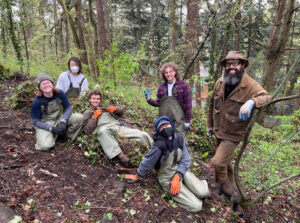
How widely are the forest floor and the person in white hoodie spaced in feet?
4.97

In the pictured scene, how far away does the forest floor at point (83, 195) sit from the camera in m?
2.62

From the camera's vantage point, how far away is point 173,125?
341 cm

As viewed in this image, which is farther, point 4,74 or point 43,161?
point 4,74

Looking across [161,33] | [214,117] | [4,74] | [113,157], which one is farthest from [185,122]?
[161,33]

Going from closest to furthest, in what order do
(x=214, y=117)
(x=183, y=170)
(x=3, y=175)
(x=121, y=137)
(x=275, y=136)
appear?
1. (x=3, y=175)
2. (x=183, y=170)
3. (x=214, y=117)
4. (x=121, y=137)
5. (x=275, y=136)

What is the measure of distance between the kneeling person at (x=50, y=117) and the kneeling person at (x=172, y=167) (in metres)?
1.73

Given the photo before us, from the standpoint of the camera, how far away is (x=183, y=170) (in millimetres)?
3262

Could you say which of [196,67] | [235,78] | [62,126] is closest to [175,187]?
[235,78]

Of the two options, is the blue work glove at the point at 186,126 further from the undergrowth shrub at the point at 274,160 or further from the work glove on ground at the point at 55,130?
the work glove on ground at the point at 55,130

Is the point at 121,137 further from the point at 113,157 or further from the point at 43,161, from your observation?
the point at 43,161

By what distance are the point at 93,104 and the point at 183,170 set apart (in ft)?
7.42

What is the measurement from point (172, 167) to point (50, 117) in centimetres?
280

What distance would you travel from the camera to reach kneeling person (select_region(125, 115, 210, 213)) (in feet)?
10.2

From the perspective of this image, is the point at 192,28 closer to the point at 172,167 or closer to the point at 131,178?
the point at 172,167
